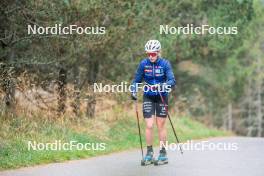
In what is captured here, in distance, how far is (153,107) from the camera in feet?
43.0

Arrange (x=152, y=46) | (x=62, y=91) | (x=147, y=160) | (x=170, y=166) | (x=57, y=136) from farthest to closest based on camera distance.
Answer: (x=62, y=91)
(x=57, y=136)
(x=147, y=160)
(x=170, y=166)
(x=152, y=46)

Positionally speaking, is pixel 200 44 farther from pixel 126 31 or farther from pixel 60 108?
pixel 60 108

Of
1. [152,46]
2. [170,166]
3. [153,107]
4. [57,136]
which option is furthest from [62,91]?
[170,166]

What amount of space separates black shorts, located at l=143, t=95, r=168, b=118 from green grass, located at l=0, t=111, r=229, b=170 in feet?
6.06

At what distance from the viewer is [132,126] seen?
19484mm

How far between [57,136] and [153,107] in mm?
2937

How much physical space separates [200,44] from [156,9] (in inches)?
158

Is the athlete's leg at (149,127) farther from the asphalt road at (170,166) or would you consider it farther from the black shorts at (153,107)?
the asphalt road at (170,166)

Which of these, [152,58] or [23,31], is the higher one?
[23,31]

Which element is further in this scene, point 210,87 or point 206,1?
point 210,87

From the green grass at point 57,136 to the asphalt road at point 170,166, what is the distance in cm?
39

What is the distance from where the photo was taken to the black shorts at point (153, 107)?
13.0 meters

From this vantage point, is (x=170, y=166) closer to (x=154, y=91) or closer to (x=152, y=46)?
(x=154, y=91)

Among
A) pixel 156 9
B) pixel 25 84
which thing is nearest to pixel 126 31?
pixel 156 9
